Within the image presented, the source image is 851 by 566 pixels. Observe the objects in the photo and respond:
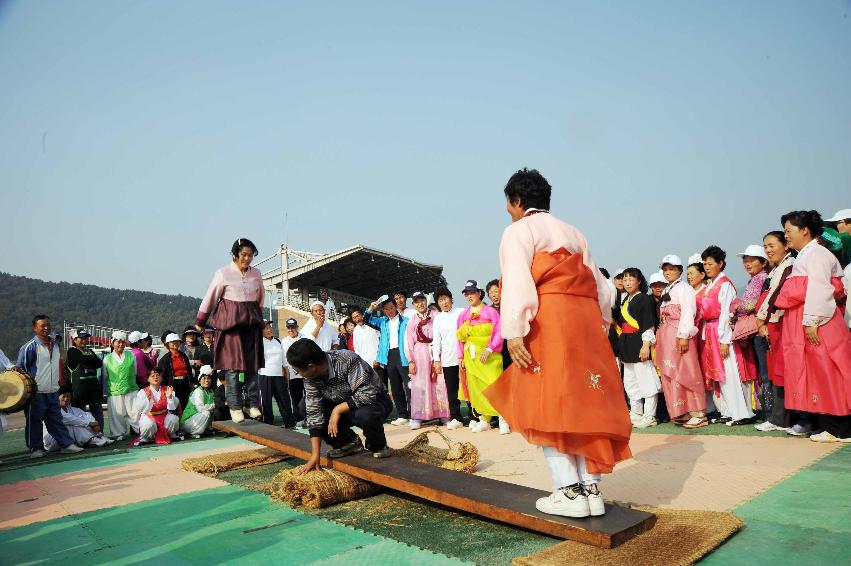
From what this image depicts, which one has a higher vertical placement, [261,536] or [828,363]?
[828,363]

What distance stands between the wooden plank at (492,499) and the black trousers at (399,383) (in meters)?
4.90

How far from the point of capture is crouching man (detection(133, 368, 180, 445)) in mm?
8734

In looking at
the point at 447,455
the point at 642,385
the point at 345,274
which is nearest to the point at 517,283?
the point at 447,455

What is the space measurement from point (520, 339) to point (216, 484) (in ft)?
11.2

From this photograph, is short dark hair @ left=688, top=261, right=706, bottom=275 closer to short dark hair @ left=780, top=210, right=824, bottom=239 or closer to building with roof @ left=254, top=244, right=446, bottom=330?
short dark hair @ left=780, top=210, right=824, bottom=239

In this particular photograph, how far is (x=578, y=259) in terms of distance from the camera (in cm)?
312

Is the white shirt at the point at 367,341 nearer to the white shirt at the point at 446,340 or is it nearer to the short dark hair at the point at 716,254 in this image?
the white shirt at the point at 446,340

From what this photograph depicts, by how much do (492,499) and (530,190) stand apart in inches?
67.2

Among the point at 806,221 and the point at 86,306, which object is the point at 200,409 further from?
the point at 86,306

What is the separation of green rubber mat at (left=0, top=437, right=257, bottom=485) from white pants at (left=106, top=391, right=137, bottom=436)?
837 millimetres

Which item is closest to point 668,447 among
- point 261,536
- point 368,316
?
point 261,536

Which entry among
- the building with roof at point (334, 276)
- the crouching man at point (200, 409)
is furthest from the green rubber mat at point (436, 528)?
the building with roof at point (334, 276)

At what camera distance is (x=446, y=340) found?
8594 millimetres

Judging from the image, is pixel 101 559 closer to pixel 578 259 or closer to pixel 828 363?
pixel 578 259
